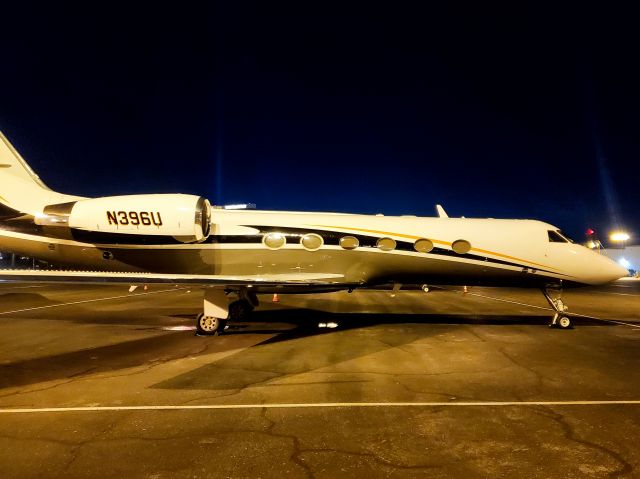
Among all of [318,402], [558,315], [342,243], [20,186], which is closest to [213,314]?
[342,243]

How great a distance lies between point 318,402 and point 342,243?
6040 mm

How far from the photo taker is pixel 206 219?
35.0 ft

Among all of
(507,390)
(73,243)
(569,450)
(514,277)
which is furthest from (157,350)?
(514,277)

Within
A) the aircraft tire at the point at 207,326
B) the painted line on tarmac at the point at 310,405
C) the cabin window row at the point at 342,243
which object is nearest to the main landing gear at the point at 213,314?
the aircraft tire at the point at 207,326

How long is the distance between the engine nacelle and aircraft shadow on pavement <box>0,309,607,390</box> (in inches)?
103

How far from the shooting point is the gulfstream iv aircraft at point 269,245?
1035cm

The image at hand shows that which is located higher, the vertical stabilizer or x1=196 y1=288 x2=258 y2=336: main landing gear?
the vertical stabilizer

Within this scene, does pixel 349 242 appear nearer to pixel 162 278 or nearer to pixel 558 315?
pixel 162 278

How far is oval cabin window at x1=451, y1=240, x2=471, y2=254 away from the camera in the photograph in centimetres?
1152

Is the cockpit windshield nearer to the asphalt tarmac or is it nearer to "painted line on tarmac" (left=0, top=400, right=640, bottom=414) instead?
the asphalt tarmac

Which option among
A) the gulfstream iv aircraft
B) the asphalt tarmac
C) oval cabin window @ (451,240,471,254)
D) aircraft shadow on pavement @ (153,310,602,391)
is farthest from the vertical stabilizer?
oval cabin window @ (451,240,471,254)

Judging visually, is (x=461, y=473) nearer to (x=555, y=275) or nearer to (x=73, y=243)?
(x=555, y=275)

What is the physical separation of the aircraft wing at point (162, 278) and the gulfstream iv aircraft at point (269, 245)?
0.08m

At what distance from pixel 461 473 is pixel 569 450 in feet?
4.33
